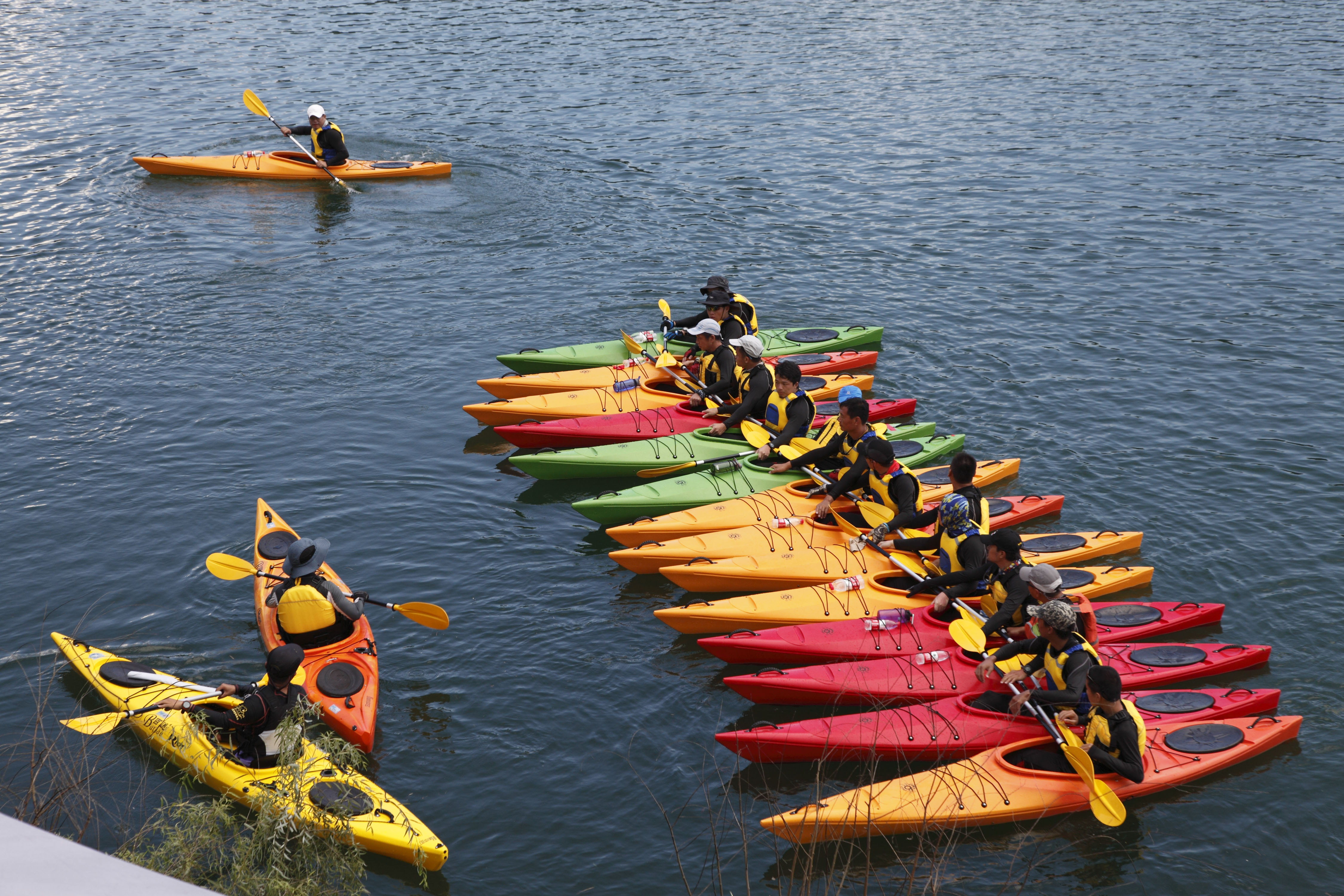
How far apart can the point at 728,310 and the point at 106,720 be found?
8.58m

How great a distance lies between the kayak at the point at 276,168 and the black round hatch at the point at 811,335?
10134 mm

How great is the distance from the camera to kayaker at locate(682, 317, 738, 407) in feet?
42.3

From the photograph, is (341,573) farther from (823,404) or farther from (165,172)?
(165,172)

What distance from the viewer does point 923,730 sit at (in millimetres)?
8242

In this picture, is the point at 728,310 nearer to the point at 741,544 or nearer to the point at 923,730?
the point at 741,544

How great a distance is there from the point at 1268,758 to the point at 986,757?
8.39 feet

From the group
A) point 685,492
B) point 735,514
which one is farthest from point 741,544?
point 685,492

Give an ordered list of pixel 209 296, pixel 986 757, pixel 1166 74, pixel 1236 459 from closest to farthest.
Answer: pixel 986 757 → pixel 1236 459 → pixel 209 296 → pixel 1166 74

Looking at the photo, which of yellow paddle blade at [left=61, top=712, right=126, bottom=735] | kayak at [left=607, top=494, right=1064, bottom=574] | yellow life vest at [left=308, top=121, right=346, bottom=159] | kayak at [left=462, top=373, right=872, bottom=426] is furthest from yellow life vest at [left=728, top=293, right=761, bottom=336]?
yellow life vest at [left=308, top=121, right=346, bottom=159]

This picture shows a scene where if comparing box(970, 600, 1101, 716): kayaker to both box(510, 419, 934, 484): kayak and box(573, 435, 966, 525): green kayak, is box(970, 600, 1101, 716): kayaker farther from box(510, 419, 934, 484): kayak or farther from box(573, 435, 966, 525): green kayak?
box(510, 419, 934, 484): kayak

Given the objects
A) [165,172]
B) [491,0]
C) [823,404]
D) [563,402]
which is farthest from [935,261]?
[491,0]

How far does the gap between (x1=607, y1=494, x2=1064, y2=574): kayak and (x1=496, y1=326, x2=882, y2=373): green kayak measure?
4407 millimetres

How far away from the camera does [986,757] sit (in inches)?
313

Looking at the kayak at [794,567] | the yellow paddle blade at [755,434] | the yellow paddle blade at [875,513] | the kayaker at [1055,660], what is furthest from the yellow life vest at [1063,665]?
the yellow paddle blade at [755,434]
